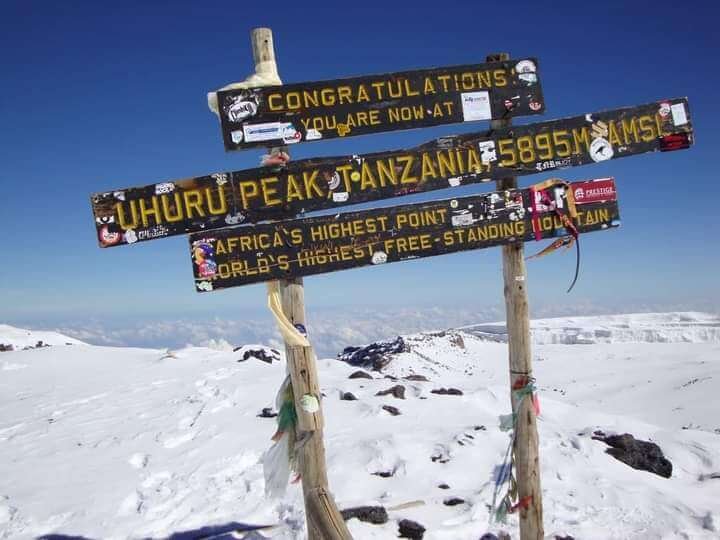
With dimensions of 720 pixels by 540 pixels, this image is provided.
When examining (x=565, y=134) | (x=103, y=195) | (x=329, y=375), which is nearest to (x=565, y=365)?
(x=329, y=375)

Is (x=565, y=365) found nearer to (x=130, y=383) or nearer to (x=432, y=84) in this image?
(x=130, y=383)

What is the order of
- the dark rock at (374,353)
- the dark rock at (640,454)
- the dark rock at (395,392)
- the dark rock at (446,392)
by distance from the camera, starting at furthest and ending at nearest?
the dark rock at (374,353) → the dark rock at (446,392) → the dark rock at (395,392) → the dark rock at (640,454)

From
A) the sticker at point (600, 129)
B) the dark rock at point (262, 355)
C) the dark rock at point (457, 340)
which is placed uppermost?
the sticker at point (600, 129)

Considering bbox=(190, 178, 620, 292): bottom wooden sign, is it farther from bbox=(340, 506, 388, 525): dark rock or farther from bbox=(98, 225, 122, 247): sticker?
bbox=(340, 506, 388, 525): dark rock

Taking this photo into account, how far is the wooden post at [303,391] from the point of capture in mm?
4094

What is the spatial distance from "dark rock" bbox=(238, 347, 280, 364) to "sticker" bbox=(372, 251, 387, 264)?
1343 cm

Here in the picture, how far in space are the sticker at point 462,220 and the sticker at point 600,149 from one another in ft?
4.92

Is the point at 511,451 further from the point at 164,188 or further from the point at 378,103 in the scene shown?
the point at 164,188

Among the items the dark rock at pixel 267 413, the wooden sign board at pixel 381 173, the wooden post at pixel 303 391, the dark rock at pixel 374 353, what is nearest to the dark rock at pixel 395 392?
the dark rock at pixel 267 413

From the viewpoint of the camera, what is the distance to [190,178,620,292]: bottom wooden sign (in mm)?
3869

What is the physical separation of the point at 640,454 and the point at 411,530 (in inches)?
212

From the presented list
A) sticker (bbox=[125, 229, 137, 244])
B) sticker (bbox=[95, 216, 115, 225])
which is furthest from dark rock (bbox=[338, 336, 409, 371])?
sticker (bbox=[95, 216, 115, 225])

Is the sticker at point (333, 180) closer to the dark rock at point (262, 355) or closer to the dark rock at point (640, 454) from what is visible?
the dark rock at point (640, 454)

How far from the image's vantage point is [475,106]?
4.54m
